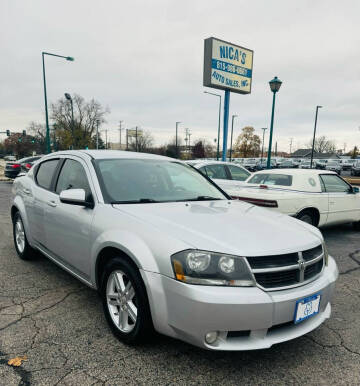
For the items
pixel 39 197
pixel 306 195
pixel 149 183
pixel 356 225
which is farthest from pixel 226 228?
pixel 356 225

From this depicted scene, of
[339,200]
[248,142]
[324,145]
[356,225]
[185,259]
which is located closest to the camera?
[185,259]

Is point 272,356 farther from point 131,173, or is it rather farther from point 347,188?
point 347,188

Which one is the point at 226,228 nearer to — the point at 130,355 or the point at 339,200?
the point at 130,355

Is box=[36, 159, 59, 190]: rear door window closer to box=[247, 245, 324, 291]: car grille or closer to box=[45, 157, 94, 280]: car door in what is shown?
box=[45, 157, 94, 280]: car door

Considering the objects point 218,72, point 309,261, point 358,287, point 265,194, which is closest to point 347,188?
point 265,194

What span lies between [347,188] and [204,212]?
17.9 feet

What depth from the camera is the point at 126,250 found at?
2.45m

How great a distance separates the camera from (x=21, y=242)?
4723mm

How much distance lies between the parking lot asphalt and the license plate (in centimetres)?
41

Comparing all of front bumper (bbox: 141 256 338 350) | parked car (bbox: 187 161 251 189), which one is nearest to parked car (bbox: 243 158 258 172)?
parked car (bbox: 187 161 251 189)

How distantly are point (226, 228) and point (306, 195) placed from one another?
425 centimetres

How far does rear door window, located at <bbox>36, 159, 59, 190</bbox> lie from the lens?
4.05 metres

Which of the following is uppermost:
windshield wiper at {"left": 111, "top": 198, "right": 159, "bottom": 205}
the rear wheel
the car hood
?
windshield wiper at {"left": 111, "top": 198, "right": 159, "bottom": 205}

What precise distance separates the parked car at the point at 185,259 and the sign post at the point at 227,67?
525 inches
